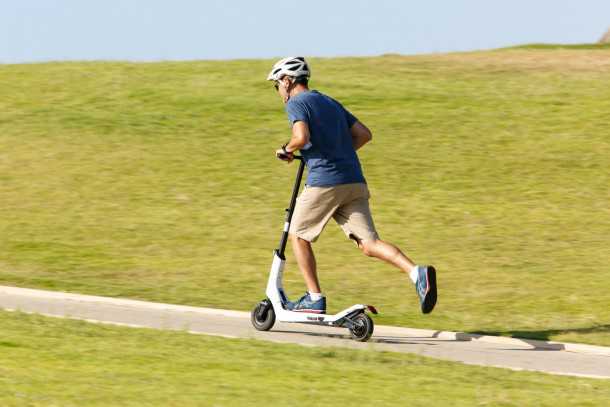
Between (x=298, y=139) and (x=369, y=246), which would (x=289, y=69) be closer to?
(x=298, y=139)

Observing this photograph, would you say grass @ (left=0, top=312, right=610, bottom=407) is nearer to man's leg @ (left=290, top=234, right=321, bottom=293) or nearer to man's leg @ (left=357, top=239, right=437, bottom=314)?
man's leg @ (left=357, top=239, right=437, bottom=314)

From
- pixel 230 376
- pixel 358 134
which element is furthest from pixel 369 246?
pixel 230 376

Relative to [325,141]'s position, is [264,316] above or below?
below

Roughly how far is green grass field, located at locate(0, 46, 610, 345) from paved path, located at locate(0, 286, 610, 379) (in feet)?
2.15

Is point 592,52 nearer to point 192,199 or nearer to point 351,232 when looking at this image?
point 192,199

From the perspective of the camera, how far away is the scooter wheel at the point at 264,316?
969 centimetres

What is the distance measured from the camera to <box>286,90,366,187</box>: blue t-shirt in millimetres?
9328

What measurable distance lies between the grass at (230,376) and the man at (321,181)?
3.44ft

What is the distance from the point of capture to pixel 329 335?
9.70 metres

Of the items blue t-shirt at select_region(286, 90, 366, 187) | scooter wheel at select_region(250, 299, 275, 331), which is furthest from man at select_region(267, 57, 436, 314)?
scooter wheel at select_region(250, 299, 275, 331)

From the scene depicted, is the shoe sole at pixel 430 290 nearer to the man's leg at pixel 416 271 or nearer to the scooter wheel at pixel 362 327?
the man's leg at pixel 416 271

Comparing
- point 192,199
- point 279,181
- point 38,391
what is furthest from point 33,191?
point 38,391

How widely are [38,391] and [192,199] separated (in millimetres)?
10119

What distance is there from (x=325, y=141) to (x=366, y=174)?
27.7ft
